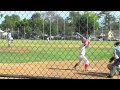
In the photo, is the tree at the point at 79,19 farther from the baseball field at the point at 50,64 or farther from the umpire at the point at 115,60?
the umpire at the point at 115,60

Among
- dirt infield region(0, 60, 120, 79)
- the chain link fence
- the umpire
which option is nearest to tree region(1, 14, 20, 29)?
the chain link fence

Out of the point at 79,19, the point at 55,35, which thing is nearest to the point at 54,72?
the point at 55,35

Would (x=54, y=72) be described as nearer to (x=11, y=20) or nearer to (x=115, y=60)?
(x=115, y=60)

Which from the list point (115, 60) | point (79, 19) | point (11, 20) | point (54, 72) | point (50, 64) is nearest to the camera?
point (11, 20)

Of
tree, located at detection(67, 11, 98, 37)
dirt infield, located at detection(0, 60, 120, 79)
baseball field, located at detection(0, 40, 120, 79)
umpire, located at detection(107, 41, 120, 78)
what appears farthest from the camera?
baseball field, located at detection(0, 40, 120, 79)

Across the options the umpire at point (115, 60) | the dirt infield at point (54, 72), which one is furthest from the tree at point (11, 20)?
the umpire at point (115, 60)

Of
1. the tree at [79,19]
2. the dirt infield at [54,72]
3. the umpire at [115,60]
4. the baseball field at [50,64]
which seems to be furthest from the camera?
the baseball field at [50,64]

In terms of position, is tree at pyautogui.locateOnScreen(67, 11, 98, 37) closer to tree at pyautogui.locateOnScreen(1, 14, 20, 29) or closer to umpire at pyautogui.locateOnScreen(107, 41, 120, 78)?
tree at pyautogui.locateOnScreen(1, 14, 20, 29)

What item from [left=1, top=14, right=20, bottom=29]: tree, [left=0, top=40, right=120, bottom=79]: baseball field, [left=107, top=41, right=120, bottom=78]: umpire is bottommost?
[left=0, top=40, right=120, bottom=79]: baseball field

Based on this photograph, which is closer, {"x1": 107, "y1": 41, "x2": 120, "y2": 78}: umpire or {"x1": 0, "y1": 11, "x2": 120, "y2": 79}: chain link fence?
{"x1": 0, "y1": 11, "x2": 120, "y2": 79}: chain link fence

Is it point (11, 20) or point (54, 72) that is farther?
point (54, 72)
